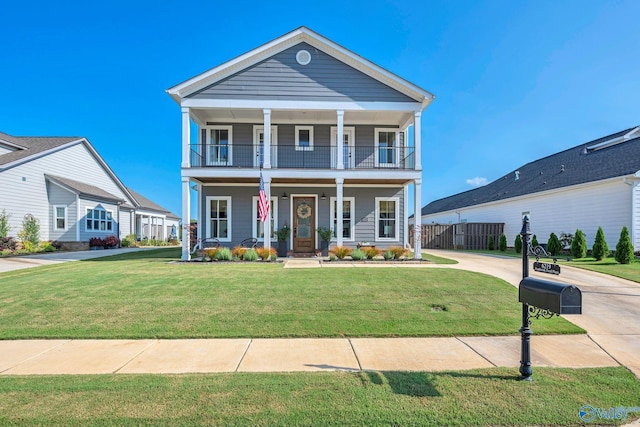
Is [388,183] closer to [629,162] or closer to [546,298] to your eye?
[629,162]

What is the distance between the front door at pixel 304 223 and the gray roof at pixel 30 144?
15468 mm

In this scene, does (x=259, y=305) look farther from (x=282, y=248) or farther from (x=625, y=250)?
(x=625, y=250)

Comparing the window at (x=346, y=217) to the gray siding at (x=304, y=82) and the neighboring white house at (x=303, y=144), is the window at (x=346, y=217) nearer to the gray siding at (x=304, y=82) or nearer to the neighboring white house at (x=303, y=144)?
the neighboring white house at (x=303, y=144)

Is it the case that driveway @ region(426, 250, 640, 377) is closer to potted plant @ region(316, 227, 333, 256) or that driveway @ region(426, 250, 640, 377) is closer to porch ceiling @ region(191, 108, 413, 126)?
potted plant @ region(316, 227, 333, 256)

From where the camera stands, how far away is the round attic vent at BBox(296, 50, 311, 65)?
538 inches

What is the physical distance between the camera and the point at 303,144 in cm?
1514

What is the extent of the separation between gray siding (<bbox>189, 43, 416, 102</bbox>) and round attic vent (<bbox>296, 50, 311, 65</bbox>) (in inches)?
6.0

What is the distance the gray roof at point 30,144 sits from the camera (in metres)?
18.1

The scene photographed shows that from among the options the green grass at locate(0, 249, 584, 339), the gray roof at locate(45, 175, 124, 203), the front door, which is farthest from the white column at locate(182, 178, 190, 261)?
the gray roof at locate(45, 175, 124, 203)

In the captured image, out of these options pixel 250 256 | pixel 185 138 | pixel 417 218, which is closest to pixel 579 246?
pixel 417 218

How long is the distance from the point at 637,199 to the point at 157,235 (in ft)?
122

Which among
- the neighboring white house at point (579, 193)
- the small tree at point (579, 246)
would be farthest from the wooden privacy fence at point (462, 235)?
the small tree at point (579, 246)

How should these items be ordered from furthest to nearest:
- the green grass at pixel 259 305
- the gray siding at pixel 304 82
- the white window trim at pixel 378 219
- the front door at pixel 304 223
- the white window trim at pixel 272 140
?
the white window trim at pixel 378 219 → the front door at pixel 304 223 → the white window trim at pixel 272 140 → the gray siding at pixel 304 82 → the green grass at pixel 259 305

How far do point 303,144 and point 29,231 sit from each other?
15661mm
